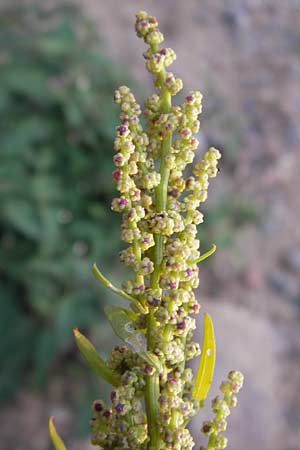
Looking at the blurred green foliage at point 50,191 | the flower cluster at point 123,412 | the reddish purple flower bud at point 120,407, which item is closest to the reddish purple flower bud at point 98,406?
the flower cluster at point 123,412

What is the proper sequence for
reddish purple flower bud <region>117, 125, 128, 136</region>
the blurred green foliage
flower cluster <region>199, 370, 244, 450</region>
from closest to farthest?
reddish purple flower bud <region>117, 125, 128, 136</region> → flower cluster <region>199, 370, 244, 450</region> → the blurred green foliage

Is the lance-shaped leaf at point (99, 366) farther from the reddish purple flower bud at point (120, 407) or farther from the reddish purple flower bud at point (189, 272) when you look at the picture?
the reddish purple flower bud at point (189, 272)

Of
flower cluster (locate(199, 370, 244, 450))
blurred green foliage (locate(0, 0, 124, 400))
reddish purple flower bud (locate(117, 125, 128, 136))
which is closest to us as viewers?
reddish purple flower bud (locate(117, 125, 128, 136))

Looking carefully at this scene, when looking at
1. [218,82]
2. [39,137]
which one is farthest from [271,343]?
[218,82]

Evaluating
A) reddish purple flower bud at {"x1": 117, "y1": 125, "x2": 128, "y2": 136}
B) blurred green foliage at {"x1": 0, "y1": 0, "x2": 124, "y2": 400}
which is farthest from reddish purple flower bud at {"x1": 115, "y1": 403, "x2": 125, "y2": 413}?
blurred green foliage at {"x1": 0, "y1": 0, "x2": 124, "y2": 400}

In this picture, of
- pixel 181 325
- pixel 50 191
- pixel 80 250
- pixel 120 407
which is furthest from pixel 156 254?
pixel 80 250

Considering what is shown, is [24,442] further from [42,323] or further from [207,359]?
[207,359]

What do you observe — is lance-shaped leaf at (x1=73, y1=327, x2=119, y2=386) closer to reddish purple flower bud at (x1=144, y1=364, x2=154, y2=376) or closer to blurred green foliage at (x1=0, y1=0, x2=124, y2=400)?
reddish purple flower bud at (x1=144, y1=364, x2=154, y2=376)
